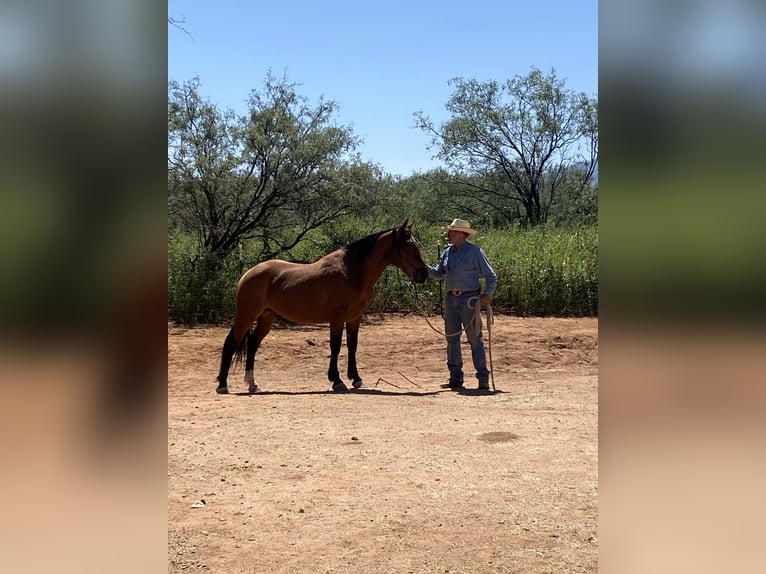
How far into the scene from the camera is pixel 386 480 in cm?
390

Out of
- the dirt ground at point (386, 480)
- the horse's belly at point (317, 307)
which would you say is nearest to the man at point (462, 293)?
the dirt ground at point (386, 480)

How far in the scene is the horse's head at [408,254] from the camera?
24.5ft

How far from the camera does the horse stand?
7520 millimetres

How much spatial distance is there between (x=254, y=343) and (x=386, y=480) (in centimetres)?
431

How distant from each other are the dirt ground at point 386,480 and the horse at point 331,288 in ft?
2.37

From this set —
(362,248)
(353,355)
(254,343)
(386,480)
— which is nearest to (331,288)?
(362,248)

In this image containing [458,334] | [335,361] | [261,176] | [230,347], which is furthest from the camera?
[261,176]

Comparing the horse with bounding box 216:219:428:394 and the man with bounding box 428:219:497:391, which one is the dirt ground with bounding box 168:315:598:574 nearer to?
the man with bounding box 428:219:497:391

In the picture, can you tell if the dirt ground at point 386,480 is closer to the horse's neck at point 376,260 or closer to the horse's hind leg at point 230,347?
the horse's hind leg at point 230,347

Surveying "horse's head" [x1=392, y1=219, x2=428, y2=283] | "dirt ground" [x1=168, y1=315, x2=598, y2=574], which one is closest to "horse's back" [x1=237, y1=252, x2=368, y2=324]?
"horse's head" [x1=392, y1=219, x2=428, y2=283]

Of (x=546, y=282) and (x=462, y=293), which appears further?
(x=546, y=282)

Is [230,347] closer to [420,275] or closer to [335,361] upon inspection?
[335,361]
